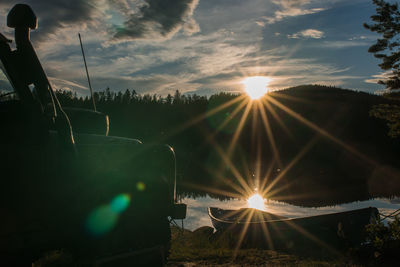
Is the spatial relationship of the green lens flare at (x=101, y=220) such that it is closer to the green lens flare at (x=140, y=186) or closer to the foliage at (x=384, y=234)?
the green lens flare at (x=140, y=186)

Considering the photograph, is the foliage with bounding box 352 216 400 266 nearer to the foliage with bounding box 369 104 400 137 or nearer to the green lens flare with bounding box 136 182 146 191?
the foliage with bounding box 369 104 400 137

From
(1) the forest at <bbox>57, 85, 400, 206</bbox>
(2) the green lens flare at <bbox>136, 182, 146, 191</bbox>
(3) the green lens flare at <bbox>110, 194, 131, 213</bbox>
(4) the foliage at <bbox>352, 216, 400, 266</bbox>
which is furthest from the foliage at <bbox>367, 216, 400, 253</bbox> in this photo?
(1) the forest at <bbox>57, 85, 400, 206</bbox>

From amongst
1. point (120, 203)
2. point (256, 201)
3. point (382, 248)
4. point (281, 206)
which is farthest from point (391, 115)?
point (256, 201)

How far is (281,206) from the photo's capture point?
3102 centimetres

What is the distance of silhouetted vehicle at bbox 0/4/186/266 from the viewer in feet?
9.74

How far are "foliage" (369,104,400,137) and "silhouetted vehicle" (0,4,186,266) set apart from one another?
524 inches

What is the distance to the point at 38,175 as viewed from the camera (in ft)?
10.1

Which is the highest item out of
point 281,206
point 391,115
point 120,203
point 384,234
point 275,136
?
point 275,136

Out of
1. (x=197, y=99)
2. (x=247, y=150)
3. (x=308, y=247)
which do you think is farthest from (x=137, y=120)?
(x=308, y=247)

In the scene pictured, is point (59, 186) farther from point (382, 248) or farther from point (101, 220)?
point (382, 248)

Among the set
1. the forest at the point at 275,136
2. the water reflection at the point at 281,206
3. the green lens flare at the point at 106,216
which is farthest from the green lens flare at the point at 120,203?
the forest at the point at 275,136

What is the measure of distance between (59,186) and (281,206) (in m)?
30.1

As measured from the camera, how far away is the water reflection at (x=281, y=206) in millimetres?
25859

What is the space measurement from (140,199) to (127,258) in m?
0.62
